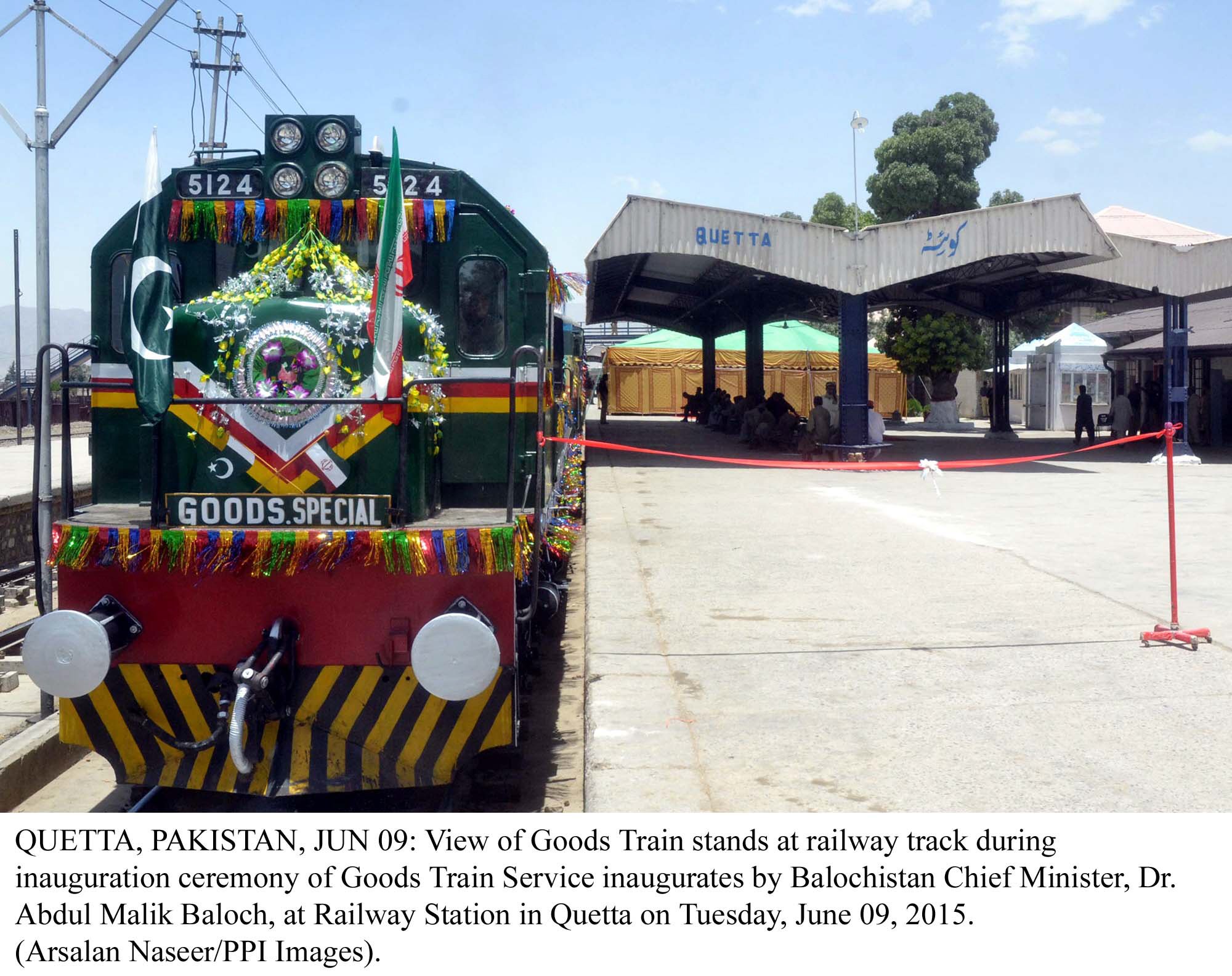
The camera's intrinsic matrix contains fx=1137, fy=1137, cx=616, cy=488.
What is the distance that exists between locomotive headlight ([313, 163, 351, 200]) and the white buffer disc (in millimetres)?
2350

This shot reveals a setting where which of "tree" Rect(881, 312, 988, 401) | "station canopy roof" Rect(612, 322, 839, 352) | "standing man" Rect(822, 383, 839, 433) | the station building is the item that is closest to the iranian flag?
the station building

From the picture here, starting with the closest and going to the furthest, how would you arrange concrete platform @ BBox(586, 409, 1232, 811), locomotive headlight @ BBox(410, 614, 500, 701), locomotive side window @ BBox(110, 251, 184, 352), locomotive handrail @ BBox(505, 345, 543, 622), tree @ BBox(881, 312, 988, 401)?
1. locomotive headlight @ BBox(410, 614, 500, 701)
2. locomotive handrail @ BBox(505, 345, 543, 622)
3. concrete platform @ BBox(586, 409, 1232, 811)
4. locomotive side window @ BBox(110, 251, 184, 352)
5. tree @ BBox(881, 312, 988, 401)

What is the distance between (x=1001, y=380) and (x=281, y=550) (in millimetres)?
27672

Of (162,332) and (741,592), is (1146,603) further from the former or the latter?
(162,332)

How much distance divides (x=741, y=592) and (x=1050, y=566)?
296 centimetres

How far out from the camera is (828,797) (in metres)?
4.74

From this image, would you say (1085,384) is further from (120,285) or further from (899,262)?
(120,285)

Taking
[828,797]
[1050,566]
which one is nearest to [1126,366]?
[1050,566]

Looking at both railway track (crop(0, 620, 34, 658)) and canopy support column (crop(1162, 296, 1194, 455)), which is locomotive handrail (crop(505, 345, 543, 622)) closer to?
railway track (crop(0, 620, 34, 658))

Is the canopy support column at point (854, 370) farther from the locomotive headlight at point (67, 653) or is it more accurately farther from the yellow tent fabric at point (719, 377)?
the yellow tent fabric at point (719, 377)

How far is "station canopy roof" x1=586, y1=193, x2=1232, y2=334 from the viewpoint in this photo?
19.6m

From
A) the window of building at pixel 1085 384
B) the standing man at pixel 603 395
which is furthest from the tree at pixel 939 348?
the standing man at pixel 603 395

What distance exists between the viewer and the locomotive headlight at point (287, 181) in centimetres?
556

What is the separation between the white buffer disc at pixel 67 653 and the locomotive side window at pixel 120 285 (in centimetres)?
173
